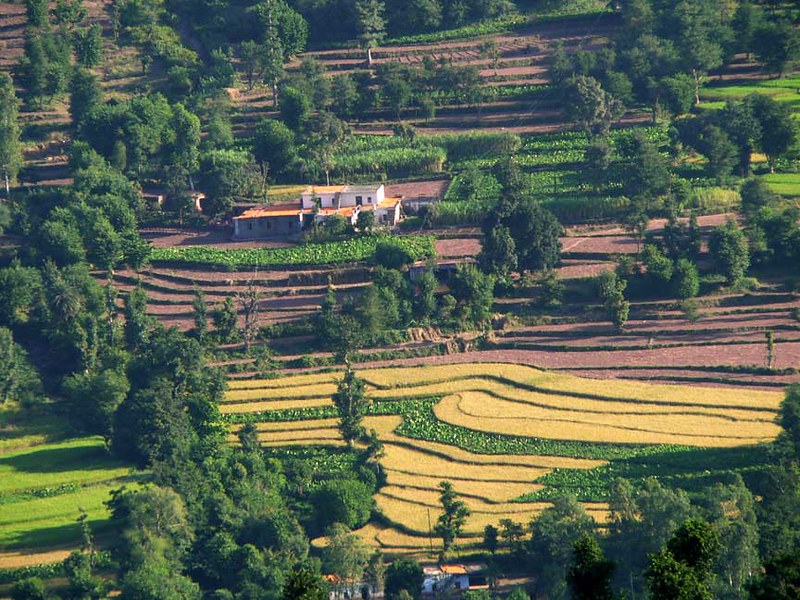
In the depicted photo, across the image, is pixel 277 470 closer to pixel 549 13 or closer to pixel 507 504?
pixel 507 504

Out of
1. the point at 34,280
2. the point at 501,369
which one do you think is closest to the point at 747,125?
the point at 501,369

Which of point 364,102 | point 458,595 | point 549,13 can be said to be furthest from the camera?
point 549,13

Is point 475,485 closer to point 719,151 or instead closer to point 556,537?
point 556,537

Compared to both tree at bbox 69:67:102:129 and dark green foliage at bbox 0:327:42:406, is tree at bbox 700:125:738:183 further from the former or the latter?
dark green foliage at bbox 0:327:42:406

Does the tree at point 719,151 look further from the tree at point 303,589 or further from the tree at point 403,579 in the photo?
the tree at point 303,589

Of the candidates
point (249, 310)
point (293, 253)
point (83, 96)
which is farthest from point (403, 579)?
point (83, 96)

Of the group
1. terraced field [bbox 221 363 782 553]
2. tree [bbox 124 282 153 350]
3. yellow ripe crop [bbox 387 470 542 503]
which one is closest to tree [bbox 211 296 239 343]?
tree [bbox 124 282 153 350]

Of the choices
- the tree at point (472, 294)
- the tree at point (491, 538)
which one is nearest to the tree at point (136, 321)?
the tree at point (472, 294)
